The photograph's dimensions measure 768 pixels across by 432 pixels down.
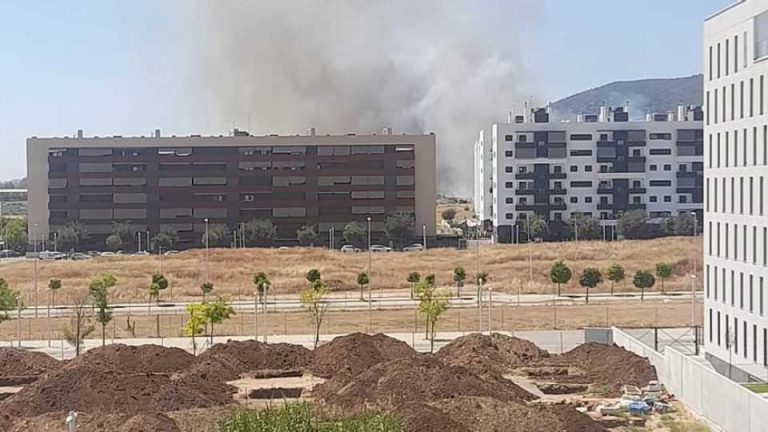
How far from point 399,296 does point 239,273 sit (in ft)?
33.1

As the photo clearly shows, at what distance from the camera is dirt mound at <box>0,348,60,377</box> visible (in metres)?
25.0

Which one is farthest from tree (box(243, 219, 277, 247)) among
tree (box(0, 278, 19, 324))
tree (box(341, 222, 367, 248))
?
tree (box(0, 278, 19, 324))

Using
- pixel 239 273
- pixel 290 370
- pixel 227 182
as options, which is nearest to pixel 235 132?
pixel 227 182

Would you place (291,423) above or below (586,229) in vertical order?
below

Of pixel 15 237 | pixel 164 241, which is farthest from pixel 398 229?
pixel 15 237

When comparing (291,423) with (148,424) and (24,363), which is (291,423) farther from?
(24,363)

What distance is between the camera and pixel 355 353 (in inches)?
983

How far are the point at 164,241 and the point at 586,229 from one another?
2634 cm

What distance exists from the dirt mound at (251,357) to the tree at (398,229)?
3865 centimetres

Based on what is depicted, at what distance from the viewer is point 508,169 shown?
216ft

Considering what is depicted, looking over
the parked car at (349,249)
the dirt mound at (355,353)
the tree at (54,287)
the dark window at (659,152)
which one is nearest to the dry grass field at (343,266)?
the tree at (54,287)

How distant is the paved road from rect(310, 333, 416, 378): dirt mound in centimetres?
1194

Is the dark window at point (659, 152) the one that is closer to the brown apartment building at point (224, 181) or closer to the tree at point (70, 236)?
the brown apartment building at point (224, 181)

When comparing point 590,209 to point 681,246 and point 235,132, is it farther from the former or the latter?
point 235,132
